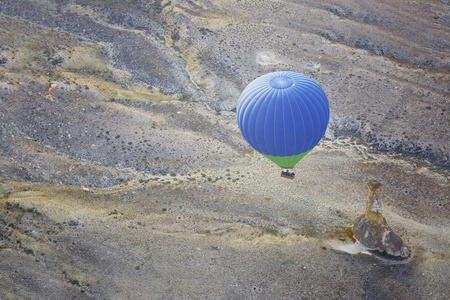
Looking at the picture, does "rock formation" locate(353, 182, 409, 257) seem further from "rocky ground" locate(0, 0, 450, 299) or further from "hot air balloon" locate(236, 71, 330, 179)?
"hot air balloon" locate(236, 71, 330, 179)

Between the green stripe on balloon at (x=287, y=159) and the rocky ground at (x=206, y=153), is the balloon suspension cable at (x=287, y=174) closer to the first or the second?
the rocky ground at (x=206, y=153)

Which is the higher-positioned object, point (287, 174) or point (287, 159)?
point (287, 159)

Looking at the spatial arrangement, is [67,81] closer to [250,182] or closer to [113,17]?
[113,17]

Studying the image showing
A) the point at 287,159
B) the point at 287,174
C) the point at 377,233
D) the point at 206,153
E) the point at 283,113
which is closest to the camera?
the point at 283,113

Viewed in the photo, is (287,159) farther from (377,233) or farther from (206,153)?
(206,153)

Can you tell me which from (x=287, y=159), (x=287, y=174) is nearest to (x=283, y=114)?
(x=287, y=159)

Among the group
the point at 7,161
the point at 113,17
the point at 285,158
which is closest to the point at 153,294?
the point at 285,158

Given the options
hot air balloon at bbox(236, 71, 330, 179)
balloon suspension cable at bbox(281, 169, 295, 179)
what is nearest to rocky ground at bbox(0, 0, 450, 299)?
balloon suspension cable at bbox(281, 169, 295, 179)
